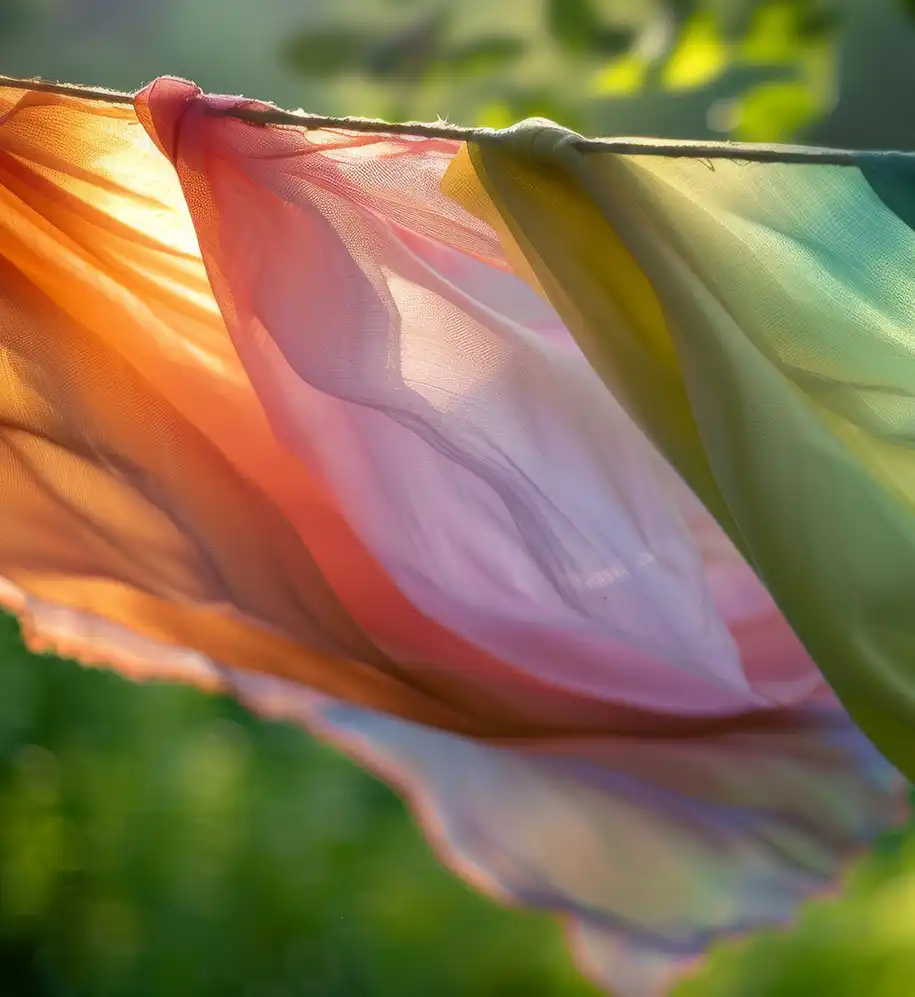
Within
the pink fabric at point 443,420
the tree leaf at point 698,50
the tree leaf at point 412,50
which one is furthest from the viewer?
the tree leaf at point 412,50

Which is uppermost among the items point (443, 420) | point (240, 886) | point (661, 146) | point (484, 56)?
point (484, 56)

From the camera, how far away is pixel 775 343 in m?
0.60

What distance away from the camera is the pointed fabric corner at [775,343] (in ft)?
1.87

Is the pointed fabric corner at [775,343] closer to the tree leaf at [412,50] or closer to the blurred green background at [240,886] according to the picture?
the blurred green background at [240,886]

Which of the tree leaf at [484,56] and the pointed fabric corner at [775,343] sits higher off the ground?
the tree leaf at [484,56]

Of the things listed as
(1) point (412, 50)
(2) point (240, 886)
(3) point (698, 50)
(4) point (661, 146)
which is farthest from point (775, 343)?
(1) point (412, 50)

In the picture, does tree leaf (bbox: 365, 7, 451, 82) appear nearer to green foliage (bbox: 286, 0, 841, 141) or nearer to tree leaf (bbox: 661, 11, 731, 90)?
green foliage (bbox: 286, 0, 841, 141)

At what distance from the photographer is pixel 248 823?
0.69 meters

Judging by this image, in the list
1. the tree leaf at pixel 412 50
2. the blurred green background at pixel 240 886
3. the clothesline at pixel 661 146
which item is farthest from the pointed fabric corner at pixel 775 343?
the tree leaf at pixel 412 50

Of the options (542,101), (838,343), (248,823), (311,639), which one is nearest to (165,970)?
(248,823)

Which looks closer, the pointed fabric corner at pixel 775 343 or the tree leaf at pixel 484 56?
the pointed fabric corner at pixel 775 343

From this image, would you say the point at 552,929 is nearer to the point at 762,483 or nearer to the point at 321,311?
the point at 762,483

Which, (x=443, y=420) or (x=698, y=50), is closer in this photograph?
(x=443, y=420)

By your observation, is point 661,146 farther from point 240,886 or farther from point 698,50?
point 698,50
